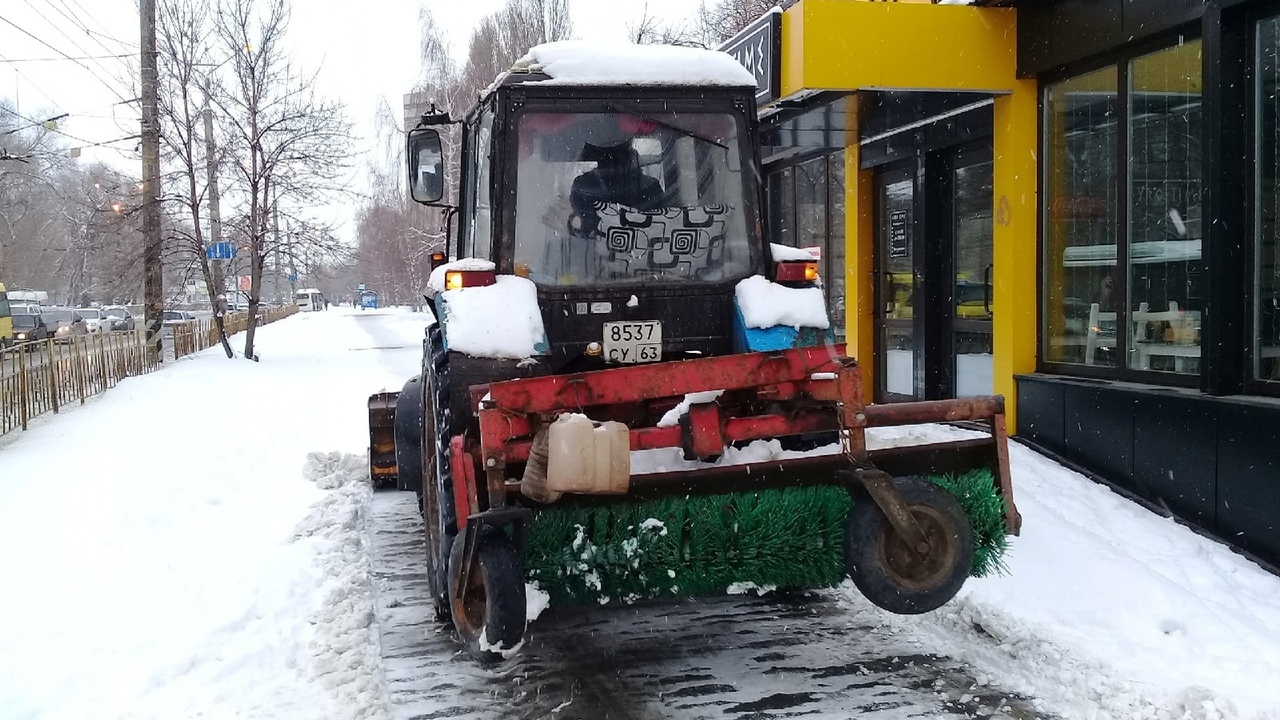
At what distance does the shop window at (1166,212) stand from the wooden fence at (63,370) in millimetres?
12053

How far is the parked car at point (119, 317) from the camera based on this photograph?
41619 mm

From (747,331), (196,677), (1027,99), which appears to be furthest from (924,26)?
(196,677)

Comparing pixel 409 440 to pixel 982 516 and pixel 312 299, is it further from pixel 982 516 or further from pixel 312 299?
pixel 312 299

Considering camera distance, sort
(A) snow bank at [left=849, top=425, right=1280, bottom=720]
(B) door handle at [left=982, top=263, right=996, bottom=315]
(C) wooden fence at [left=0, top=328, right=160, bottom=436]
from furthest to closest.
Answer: (C) wooden fence at [left=0, top=328, right=160, bottom=436], (B) door handle at [left=982, top=263, right=996, bottom=315], (A) snow bank at [left=849, top=425, right=1280, bottom=720]

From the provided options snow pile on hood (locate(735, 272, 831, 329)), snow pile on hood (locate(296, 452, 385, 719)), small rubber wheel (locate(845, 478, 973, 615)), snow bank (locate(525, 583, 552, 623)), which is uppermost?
snow pile on hood (locate(735, 272, 831, 329))

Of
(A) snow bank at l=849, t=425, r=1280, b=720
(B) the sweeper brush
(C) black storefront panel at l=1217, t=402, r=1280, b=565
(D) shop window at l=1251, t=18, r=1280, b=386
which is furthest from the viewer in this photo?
(D) shop window at l=1251, t=18, r=1280, b=386

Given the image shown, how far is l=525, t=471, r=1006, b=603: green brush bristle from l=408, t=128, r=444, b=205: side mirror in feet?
7.06

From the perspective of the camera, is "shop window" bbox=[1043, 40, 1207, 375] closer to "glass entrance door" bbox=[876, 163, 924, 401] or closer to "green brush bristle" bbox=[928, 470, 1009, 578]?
"glass entrance door" bbox=[876, 163, 924, 401]

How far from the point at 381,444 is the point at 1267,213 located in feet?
21.3

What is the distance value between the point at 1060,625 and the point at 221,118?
Answer: 891 inches

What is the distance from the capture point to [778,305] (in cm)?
511

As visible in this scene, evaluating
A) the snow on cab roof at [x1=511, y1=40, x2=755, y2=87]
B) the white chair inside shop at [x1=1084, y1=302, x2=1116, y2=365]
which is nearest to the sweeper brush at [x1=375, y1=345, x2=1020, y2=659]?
the snow on cab roof at [x1=511, y1=40, x2=755, y2=87]

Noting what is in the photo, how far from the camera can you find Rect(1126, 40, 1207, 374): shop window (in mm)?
6867

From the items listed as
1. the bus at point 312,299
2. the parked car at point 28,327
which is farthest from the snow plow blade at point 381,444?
the bus at point 312,299
